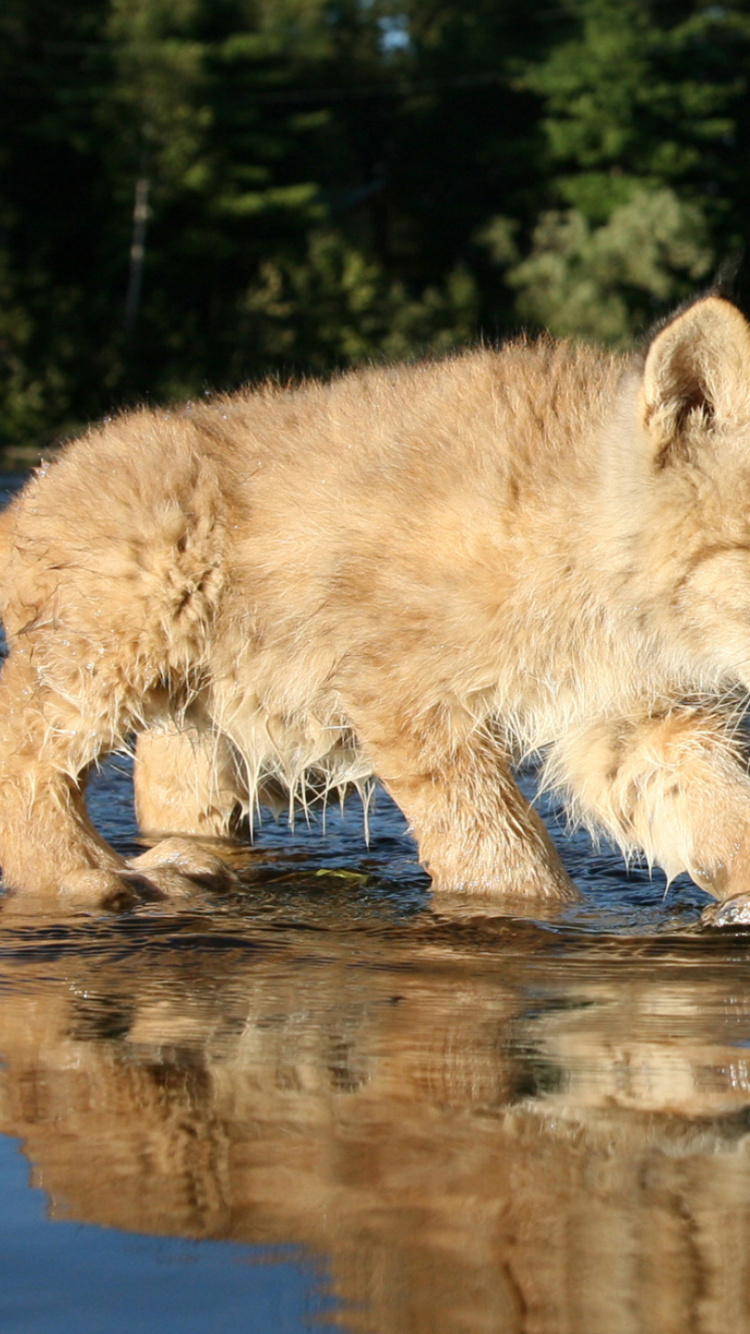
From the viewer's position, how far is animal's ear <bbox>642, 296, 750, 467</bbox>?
4820 millimetres

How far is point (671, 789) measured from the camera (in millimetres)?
5504

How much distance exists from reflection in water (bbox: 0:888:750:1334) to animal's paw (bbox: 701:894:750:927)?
20 centimetres

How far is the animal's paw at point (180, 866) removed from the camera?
18.6 ft

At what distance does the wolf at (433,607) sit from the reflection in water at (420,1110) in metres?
0.77

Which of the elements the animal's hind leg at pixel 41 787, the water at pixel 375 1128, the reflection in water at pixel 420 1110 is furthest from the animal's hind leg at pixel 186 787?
the reflection in water at pixel 420 1110

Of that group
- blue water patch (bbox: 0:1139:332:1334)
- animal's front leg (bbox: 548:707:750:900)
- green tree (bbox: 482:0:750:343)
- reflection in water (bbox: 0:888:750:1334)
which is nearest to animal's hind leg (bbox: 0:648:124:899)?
reflection in water (bbox: 0:888:750:1334)

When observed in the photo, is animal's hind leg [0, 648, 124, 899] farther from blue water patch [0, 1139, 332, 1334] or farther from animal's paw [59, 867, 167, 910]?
blue water patch [0, 1139, 332, 1334]

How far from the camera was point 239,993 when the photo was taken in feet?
13.8

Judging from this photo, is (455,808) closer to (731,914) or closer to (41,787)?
(731,914)

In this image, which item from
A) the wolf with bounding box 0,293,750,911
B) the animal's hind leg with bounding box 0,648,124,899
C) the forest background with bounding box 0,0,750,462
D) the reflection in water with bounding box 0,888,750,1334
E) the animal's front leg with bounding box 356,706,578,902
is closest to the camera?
the reflection in water with bounding box 0,888,750,1334

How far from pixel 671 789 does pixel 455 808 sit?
2.24ft

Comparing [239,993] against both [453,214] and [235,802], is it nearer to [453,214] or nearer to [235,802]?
[235,802]

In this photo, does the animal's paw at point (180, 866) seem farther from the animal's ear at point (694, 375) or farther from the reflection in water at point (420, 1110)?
the animal's ear at point (694, 375)

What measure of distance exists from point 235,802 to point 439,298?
147 ft
